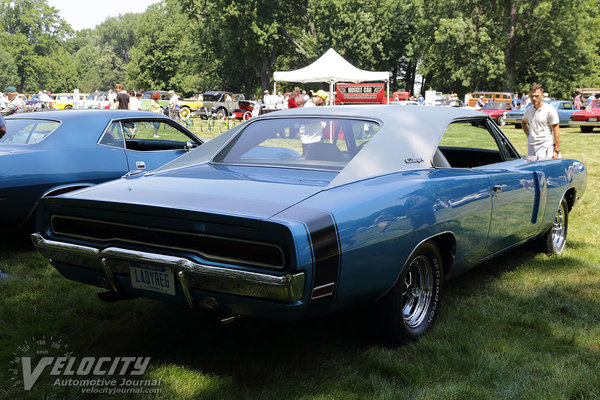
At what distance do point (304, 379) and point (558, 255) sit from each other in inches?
134

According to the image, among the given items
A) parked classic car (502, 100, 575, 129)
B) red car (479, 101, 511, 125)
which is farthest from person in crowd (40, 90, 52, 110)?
parked classic car (502, 100, 575, 129)

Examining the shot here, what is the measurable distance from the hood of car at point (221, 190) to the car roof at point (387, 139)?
0.66 ft

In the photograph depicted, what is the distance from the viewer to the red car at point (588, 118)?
2238 cm

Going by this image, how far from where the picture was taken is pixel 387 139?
3.59m

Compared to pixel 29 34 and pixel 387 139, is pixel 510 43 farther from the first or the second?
pixel 29 34

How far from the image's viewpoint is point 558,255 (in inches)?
215

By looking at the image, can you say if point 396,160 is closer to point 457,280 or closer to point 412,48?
point 457,280

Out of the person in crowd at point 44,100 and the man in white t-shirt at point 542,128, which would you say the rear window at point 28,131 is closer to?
the man in white t-shirt at point 542,128

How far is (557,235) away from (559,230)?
67 mm

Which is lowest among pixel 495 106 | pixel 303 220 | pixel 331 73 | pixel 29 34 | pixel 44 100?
pixel 495 106

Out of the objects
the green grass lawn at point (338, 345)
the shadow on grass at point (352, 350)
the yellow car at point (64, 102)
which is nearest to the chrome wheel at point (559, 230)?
the green grass lawn at point (338, 345)

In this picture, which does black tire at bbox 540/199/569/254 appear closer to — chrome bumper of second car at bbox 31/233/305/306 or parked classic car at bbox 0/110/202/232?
chrome bumper of second car at bbox 31/233/305/306

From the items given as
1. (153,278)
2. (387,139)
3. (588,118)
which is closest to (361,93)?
(588,118)

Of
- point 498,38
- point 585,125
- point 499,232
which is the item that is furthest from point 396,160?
point 498,38
